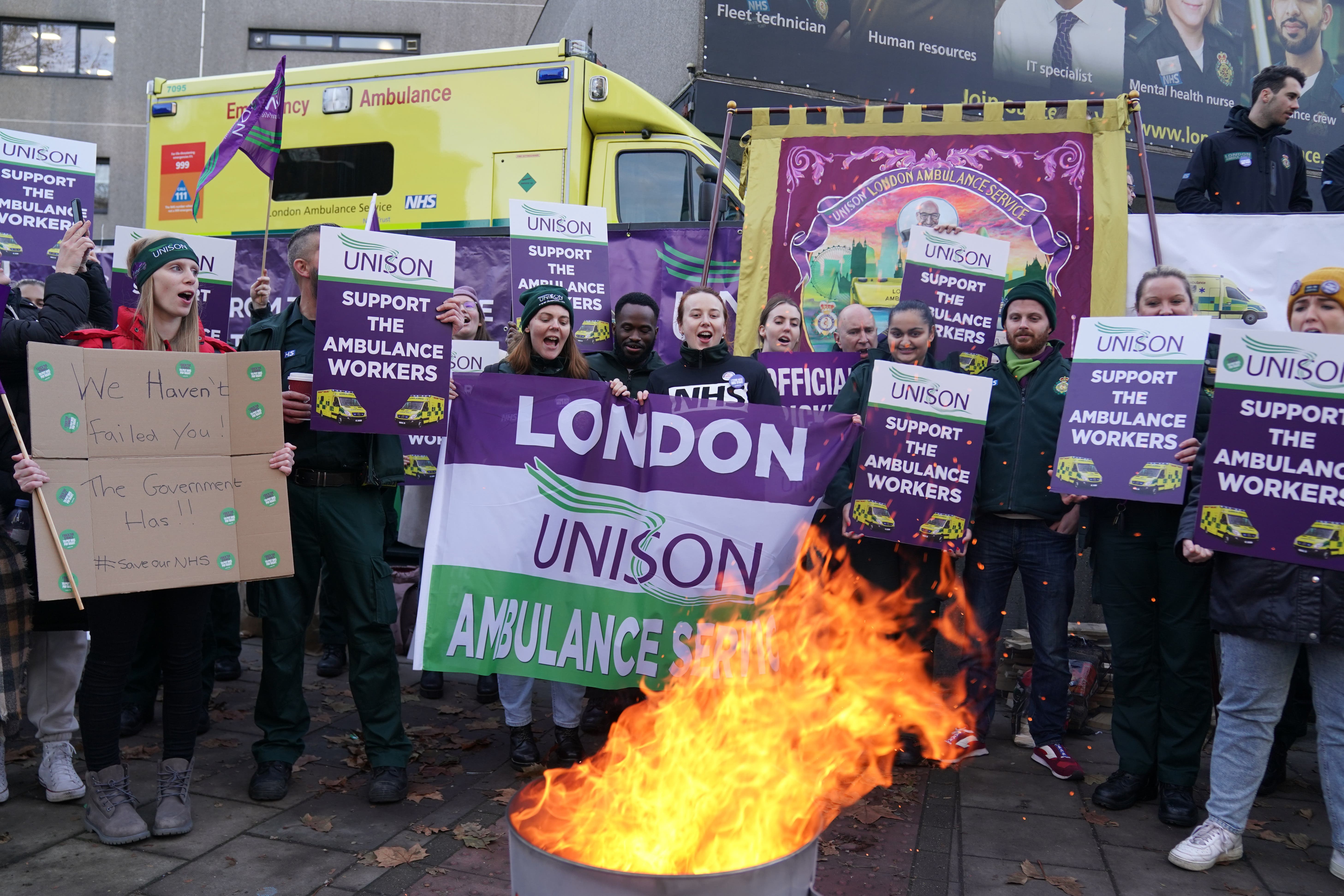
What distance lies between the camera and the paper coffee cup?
4062 millimetres

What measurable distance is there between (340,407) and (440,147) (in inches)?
231

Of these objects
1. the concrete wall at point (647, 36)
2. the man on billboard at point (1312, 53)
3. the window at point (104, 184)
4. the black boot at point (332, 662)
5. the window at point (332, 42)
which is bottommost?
the black boot at point (332, 662)

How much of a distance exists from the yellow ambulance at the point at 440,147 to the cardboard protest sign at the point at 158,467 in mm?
4876

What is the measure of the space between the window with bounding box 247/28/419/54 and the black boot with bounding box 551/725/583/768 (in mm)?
24467

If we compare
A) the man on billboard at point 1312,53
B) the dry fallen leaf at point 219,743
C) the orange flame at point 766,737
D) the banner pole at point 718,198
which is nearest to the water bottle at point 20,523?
the dry fallen leaf at point 219,743

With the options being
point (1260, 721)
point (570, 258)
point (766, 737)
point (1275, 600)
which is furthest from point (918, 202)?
point (766, 737)

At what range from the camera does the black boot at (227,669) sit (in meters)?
5.68

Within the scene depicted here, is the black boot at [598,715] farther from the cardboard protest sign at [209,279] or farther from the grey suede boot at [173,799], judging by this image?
the cardboard protest sign at [209,279]

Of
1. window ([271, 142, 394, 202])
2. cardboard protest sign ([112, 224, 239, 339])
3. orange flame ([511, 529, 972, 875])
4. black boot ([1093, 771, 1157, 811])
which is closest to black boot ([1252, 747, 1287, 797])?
black boot ([1093, 771, 1157, 811])

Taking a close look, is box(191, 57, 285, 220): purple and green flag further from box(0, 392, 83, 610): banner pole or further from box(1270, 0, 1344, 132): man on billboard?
box(1270, 0, 1344, 132): man on billboard

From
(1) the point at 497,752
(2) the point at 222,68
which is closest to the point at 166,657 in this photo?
(1) the point at 497,752

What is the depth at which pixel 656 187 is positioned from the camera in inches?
337

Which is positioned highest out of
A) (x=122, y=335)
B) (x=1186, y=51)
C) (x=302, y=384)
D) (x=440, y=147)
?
(x=1186, y=51)

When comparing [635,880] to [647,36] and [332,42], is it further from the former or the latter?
[332,42]
